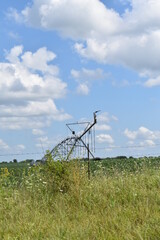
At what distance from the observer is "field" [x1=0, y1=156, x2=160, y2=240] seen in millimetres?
5977

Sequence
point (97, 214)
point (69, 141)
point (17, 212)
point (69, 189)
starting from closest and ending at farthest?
point (97, 214) < point (17, 212) < point (69, 189) < point (69, 141)

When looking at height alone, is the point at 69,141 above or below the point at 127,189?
above

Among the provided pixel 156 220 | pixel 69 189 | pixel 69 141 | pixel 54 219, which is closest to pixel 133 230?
pixel 156 220

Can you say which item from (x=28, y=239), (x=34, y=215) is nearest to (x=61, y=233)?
(x=28, y=239)

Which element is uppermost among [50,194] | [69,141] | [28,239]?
[69,141]

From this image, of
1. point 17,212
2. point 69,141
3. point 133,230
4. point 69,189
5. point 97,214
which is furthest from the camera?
point 69,141

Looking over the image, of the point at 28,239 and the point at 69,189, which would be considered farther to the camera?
the point at 69,189

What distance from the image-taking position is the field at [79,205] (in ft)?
19.6

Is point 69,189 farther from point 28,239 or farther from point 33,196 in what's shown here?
point 28,239

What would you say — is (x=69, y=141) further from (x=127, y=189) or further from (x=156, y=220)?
(x=156, y=220)

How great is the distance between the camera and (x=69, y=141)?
14.0m

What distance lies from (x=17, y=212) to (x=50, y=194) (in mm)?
1074

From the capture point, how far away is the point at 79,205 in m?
7.95

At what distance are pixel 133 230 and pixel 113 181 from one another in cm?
348
